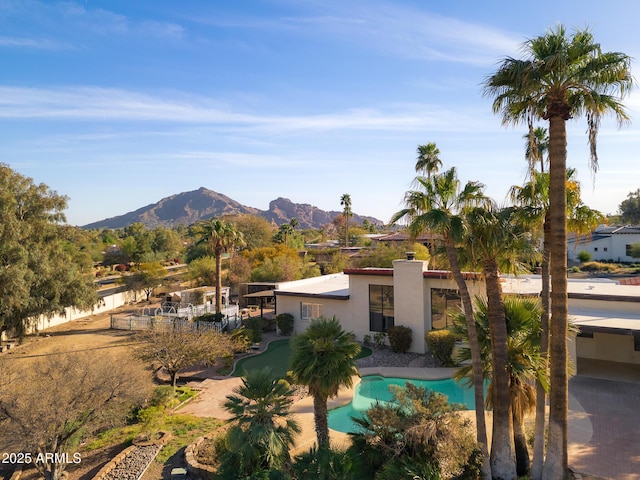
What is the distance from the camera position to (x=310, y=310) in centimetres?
2656

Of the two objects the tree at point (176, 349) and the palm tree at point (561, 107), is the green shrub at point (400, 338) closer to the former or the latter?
the tree at point (176, 349)

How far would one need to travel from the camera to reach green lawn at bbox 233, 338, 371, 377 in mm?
20547

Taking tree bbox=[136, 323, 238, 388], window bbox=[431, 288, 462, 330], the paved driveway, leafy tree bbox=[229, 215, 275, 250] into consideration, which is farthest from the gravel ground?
leafy tree bbox=[229, 215, 275, 250]

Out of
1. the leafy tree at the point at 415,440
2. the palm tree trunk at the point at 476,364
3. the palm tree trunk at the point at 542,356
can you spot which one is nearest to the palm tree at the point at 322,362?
the leafy tree at the point at 415,440

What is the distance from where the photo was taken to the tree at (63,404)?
10828 mm

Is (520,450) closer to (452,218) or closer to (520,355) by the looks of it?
(520,355)

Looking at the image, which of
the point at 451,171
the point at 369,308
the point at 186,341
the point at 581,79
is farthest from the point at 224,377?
the point at 581,79

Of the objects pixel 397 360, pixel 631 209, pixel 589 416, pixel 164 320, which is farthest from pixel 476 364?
pixel 631 209

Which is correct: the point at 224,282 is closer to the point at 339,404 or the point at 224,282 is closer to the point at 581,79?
the point at 339,404

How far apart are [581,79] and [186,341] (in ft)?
56.9

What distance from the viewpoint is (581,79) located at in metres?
8.14

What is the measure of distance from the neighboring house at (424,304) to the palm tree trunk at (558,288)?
6.25 metres

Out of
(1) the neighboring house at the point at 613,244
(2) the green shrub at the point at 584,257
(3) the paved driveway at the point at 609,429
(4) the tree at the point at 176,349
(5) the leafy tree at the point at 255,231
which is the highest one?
(5) the leafy tree at the point at 255,231

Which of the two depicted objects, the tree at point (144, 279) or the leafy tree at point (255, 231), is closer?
the tree at point (144, 279)
